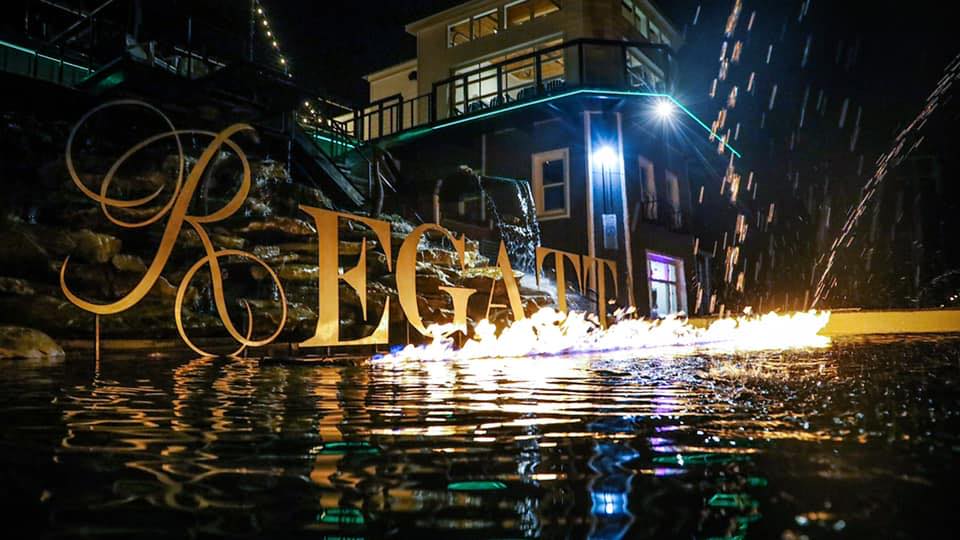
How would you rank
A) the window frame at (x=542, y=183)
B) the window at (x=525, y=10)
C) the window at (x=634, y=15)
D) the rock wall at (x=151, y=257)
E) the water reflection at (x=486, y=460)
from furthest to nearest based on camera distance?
the window at (x=634, y=15) < the window at (x=525, y=10) < the window frame at (x=542, y=183) < the rock wall at (x=151, y=257) < the water reflection at (x=486, y=460)

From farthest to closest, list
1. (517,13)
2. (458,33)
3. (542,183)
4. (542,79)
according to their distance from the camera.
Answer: (458,33) → (517,13) → (542,79) → (542,183)

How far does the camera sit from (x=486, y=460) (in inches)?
68.5

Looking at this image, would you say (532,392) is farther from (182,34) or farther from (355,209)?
Result: (182,34)

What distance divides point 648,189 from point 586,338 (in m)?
12.4

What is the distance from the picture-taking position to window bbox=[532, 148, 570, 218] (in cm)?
1939

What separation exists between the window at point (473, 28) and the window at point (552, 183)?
6.22 meters

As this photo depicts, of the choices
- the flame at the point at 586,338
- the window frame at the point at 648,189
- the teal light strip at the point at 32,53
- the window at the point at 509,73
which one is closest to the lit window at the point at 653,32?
the window at the point at 509,73

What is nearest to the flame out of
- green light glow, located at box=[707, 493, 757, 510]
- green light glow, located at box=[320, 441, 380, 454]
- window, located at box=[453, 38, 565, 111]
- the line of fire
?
the line of fire

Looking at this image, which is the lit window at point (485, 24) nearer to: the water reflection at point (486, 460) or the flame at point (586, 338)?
the flame at point (586, 338)

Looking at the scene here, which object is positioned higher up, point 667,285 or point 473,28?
point 473,28

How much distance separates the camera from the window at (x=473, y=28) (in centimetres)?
2283

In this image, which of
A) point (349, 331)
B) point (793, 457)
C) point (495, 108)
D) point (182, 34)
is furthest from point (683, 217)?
point (793, 457)

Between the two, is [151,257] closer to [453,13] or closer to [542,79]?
[542,79]

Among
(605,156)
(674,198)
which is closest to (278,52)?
(605,156)
